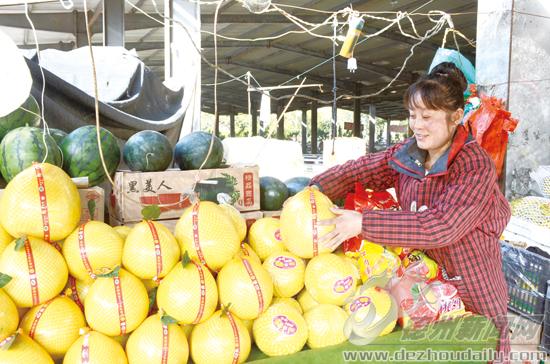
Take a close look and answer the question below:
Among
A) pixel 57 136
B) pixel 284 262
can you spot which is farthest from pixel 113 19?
pixel 284 262

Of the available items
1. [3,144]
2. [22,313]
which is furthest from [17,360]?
[3,144]

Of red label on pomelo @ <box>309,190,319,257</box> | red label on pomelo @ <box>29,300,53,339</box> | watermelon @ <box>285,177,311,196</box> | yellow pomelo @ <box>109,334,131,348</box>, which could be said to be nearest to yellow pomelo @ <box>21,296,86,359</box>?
red label on pomelo @ <box>29,300,53,339</box>

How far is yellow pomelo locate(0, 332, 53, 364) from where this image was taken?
4.04 ft

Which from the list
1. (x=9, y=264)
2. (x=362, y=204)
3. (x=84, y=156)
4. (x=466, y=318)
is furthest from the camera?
(x=84, y=156)

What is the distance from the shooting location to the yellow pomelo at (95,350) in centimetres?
130

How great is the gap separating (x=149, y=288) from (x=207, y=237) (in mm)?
268

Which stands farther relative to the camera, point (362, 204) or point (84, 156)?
point (84, 156)

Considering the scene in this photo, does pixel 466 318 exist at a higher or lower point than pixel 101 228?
lower

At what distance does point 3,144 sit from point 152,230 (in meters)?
1.13

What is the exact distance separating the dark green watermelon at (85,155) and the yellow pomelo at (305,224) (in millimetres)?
1156

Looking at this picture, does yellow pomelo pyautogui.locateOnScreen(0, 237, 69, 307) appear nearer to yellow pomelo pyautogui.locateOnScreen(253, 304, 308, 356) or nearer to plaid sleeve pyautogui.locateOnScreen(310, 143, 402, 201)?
yellow pomelo pyautogui.locateOnScreen(253, 304, 308, 356)

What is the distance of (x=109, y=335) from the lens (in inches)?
55.0

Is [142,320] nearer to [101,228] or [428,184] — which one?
[101,228]

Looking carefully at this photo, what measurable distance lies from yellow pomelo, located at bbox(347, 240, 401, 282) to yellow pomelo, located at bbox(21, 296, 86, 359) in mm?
1027
